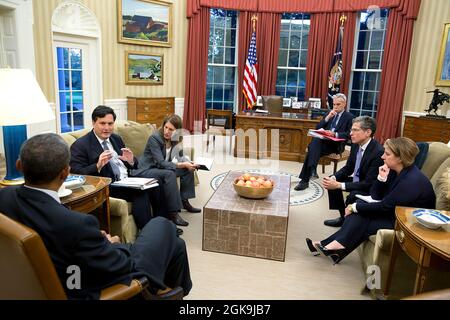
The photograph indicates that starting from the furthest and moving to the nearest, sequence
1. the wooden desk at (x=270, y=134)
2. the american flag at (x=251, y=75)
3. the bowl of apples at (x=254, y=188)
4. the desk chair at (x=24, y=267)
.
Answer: the american flag at (x=251, y=75), the wooden desk at (x=270, y=134), the bowl of apples at (x=254, y=188), the desk chair at (x=24, y=267)

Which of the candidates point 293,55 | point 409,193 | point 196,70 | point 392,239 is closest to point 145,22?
point 196,70

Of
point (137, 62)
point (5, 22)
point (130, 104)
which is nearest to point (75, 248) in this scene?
point (5, 22)

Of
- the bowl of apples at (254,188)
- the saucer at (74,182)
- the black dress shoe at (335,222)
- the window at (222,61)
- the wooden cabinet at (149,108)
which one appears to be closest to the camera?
the saucer at (74,182)

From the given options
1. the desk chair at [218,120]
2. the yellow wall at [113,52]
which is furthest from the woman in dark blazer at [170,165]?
the yellow wall at [113,52]

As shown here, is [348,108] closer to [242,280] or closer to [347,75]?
[347,75]

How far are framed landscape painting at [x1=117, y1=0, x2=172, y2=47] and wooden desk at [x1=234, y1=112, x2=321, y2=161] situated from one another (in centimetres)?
303

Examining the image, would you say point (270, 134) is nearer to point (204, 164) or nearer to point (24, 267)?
point (204, 164)

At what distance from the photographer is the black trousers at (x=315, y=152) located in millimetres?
5051

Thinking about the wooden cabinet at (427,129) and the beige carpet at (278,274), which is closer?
the beige carpet at (278,274)

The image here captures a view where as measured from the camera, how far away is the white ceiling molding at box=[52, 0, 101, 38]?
609 cm

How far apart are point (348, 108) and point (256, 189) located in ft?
19.4

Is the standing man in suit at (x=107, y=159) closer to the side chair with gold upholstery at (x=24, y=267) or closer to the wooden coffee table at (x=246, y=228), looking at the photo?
the wooden coffee table at (x=246, y=228)

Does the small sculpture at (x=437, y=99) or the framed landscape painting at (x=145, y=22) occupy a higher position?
the framed landscape painting at (x=145, y=22)

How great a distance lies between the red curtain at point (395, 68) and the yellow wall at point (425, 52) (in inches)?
5.3
